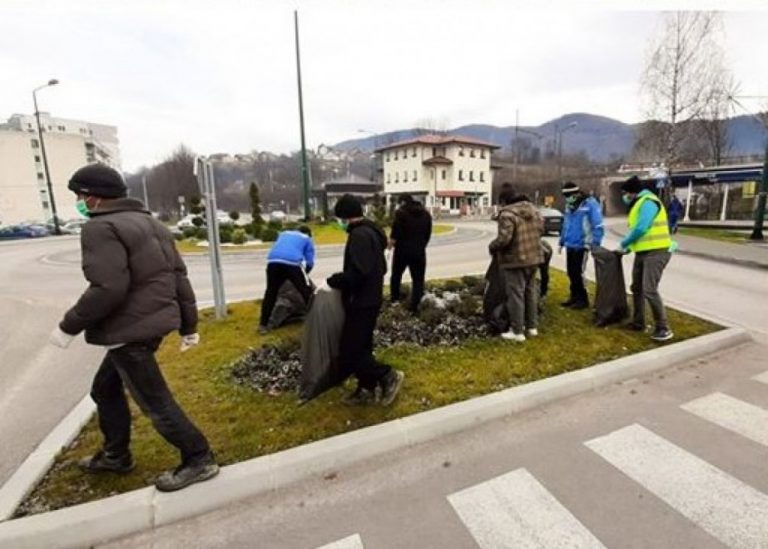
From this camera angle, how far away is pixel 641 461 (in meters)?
3.03

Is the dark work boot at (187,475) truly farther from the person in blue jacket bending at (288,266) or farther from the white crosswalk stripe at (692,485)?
the person in blue jacket bending at (288,266)

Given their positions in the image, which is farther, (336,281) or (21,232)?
(21,232)

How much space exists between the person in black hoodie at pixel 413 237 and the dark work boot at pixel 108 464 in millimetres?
4192

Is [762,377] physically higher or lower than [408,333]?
lower

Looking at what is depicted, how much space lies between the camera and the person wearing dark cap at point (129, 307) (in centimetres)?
238

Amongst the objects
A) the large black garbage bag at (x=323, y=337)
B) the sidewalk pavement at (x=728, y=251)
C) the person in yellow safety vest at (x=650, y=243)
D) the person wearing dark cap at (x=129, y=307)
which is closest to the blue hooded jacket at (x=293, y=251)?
the large black garbage bag at (x=323, y=337)

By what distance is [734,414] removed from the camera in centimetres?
363

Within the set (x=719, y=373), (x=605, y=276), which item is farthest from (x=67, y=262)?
(x=719, y=373)

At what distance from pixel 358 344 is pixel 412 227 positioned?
3.09 meters

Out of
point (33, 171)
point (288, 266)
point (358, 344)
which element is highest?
point (33, 171)

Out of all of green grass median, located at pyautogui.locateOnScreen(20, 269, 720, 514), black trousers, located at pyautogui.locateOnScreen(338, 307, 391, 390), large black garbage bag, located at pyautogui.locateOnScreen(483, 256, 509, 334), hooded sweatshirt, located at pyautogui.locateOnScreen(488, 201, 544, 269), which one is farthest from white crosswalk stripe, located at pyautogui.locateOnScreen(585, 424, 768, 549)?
large black garbage bag, located at pyautogui.locateOnScreen(483, 256, 509, 334)

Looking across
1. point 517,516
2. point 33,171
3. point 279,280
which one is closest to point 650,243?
point 517,516

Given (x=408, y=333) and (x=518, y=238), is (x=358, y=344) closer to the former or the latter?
(x=408, y=333)

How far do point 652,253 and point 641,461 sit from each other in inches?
115
